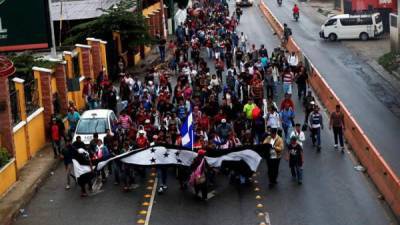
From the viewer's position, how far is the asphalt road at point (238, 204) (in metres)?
18.1

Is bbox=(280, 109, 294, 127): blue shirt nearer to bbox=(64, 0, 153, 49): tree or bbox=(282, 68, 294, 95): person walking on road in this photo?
bbox=(282, 68, 294, 95): person walking on road

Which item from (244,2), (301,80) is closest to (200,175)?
(301,80)

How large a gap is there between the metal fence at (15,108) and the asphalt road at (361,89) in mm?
11493

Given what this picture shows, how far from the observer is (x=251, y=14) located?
70750mm

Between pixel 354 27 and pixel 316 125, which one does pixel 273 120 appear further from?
pixel 354 27

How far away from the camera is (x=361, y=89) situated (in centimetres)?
3509

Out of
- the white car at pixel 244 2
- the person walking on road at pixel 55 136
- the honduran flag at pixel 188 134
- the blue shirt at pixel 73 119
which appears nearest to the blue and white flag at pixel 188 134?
the honduran flag at pixel 188 134

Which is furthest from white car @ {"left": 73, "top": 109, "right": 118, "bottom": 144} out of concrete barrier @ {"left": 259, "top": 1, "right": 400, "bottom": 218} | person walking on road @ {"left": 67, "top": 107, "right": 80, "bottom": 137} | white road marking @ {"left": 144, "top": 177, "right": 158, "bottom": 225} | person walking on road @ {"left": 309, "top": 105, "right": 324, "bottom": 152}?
concrete barrier @ {"left": 259, "top": 1, "right": 400, "bottom": 218}

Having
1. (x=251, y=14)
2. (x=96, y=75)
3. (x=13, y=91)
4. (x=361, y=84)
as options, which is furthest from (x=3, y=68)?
(x=251, y=14)

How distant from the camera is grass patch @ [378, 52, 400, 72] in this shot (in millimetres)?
39594

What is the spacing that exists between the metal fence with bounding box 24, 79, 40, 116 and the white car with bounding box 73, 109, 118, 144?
6.04 feet

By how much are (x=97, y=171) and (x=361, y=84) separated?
748 inches

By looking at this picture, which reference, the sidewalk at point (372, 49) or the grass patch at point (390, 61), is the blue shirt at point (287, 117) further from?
the grass patch at point (390, 61)

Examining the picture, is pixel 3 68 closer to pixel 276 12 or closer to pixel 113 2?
pixel 113 2
